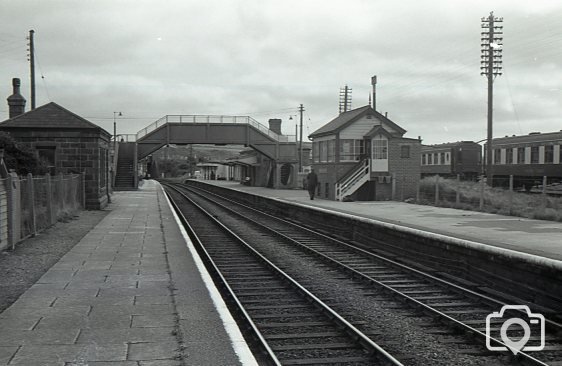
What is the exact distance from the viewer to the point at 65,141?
962 inches

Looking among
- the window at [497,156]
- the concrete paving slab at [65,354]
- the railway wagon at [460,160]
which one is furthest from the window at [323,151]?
the concrete paving slab at [65,354]

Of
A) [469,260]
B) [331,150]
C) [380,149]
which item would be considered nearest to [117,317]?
[469,260]

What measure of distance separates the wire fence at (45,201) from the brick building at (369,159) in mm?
14734

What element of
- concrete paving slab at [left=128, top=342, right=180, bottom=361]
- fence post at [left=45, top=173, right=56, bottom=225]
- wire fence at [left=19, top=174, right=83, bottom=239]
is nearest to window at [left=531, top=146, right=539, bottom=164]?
wire fence at [left=19, top=174, right=83, bottom=239]

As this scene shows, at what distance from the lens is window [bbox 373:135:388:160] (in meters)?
31.1

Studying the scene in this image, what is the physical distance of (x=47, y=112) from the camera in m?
24.6

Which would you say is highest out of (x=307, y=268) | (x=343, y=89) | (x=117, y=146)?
(x=343, y=89)

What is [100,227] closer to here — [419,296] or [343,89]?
[419,296]

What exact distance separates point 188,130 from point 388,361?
43.4 metres

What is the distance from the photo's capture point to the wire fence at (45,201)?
1412 cm

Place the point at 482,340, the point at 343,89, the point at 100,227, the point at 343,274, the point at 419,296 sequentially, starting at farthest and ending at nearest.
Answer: the point at 343,89 → the point at 100,227 → the point at 343,274 → the point at 419,296 → the point at 482,340

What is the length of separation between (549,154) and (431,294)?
2860cm

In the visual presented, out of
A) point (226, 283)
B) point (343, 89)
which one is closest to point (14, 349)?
point (226, 283)

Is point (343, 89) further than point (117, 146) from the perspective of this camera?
Yes
